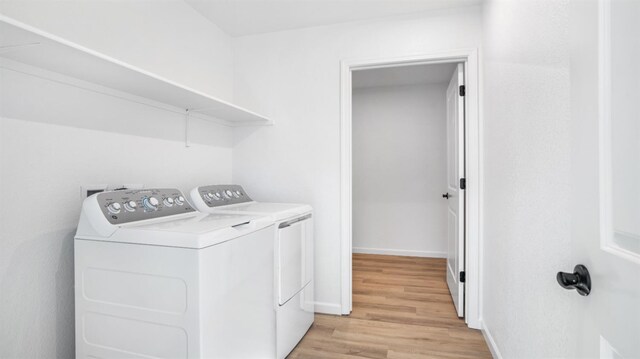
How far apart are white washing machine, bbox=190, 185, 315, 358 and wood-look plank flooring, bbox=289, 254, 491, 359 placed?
0.18 metres

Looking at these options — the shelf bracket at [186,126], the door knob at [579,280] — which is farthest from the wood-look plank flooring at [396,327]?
the shelf bracket at [186,126]

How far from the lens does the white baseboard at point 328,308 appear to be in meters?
2.41

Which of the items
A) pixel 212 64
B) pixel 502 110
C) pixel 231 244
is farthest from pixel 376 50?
pixel 231 244

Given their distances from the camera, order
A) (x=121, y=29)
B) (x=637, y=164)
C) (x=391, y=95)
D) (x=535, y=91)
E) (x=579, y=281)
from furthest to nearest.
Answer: (x=391, y=95)
(x=121, y=29)
(x=535, y=91)
(x=579, y=281)
(x=637, y=164)

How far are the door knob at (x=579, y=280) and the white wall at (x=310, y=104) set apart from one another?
1760mm

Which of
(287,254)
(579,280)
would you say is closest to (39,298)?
(287,254)

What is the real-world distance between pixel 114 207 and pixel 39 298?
1.63 ft

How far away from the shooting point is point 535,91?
1252 millimetres

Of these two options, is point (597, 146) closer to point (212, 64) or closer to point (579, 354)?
point (579, 354)

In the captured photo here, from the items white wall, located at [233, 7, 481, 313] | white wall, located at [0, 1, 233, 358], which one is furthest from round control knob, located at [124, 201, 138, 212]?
white wall, located at [233, 7, 481, 313]

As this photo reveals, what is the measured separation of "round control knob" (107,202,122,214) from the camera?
1.29 m

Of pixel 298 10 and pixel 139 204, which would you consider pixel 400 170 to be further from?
pixel 139 204

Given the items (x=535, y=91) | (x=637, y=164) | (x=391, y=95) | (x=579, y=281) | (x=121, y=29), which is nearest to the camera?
(x=637, y=164)

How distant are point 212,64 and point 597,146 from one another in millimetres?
2446
